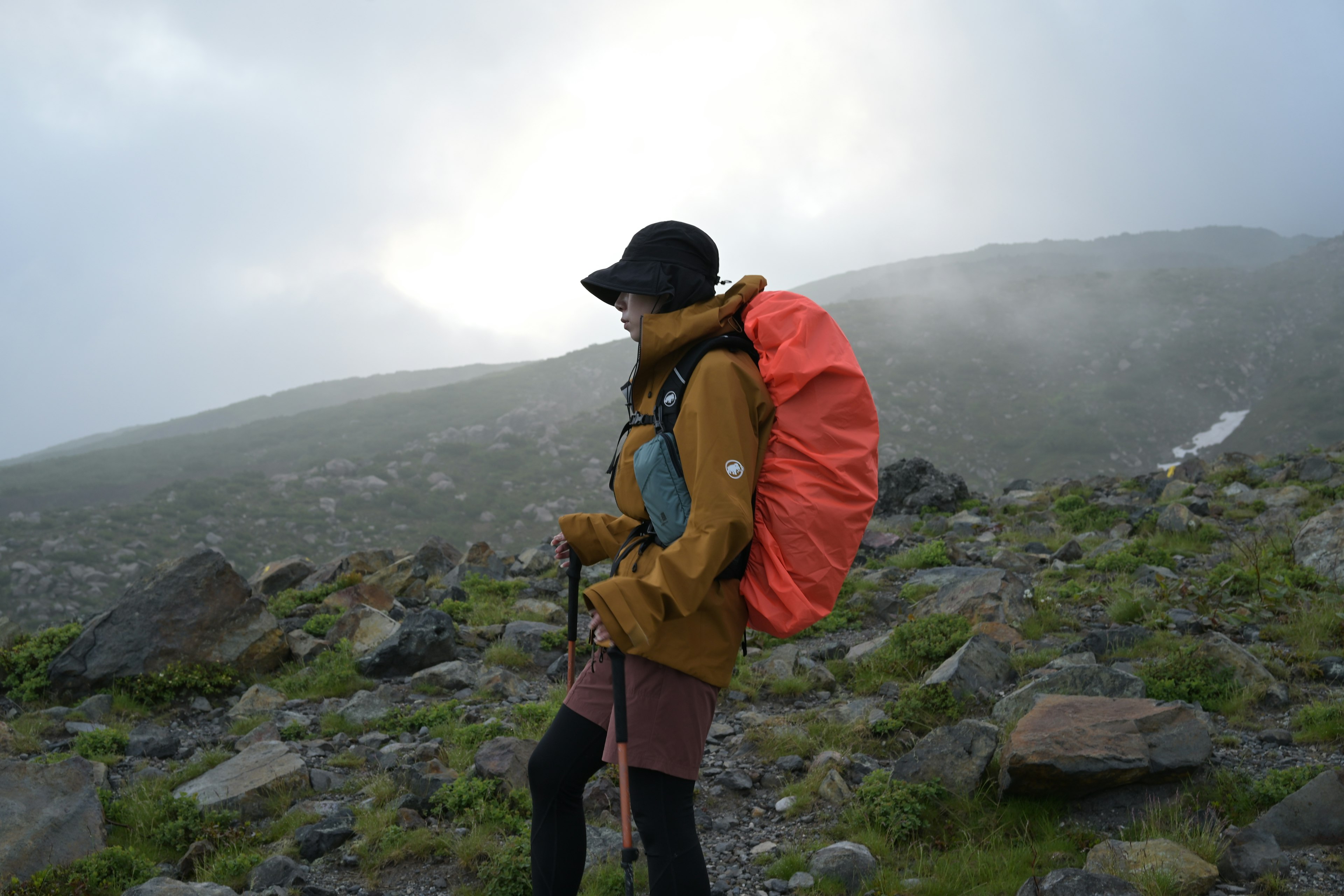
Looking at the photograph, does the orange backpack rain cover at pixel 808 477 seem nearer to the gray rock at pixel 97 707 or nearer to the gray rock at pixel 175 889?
the gray rock at pixel 175 889

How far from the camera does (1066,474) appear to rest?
50906 mm

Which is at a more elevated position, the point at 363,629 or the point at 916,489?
the point at 363,629

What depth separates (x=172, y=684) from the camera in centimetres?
784

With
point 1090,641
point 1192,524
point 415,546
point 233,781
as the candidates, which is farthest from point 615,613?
point 415,546

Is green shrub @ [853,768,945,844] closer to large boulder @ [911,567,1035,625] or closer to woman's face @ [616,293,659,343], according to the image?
woman's face @ [616,293,659,343]

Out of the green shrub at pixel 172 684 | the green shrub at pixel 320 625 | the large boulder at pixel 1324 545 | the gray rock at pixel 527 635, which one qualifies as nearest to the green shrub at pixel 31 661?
the green shrub at pixel 172 684

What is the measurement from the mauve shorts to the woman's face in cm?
124

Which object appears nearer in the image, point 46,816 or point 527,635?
point 46,816

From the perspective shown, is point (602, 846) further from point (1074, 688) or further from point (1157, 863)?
point (1074, 688)

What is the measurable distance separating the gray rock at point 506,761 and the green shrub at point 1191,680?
176 inches

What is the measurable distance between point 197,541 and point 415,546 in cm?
1149

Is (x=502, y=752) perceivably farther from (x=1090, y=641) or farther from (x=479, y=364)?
(x=479, y=364)

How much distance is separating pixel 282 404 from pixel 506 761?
116846mm

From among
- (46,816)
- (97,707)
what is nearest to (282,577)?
(97,707)
